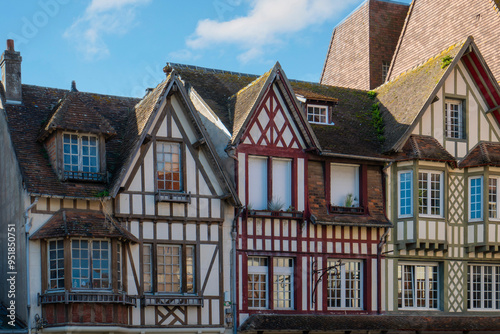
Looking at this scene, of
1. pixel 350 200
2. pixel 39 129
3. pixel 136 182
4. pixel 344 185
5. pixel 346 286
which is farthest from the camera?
pixel 344 185

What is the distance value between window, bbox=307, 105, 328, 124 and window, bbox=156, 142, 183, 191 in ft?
17.4

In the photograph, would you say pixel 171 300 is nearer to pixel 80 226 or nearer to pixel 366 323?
pixel 80 226

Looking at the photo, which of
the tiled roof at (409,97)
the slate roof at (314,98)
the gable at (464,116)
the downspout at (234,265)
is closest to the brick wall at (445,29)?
the gable at (464,116)

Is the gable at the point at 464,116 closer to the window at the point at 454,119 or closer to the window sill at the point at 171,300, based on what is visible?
the window at the point at 454,119

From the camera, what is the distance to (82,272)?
23953 millimetres

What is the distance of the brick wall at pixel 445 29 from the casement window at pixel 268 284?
34.0 ft

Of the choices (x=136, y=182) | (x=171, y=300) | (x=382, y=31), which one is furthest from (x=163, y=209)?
(x=382, y=31)

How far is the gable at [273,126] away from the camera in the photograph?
27438 millimetres

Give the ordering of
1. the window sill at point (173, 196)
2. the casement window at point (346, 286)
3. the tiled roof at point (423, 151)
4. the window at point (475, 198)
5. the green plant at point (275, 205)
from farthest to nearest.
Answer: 1. the window at point (475, 198)
2. the tiled roof at point (423, 151)
3. the casement window at point (346, 286)
4. the green plant at point (275, 205)
5. the window sill at point (173, 196)

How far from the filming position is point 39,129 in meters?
25.8

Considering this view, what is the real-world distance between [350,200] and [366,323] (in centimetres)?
364

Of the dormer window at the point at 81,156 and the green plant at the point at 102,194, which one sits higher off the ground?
the dormer window at the point at 81,156

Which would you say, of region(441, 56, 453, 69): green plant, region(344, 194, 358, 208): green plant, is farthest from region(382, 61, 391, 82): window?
region(344, 194, 358, 208): green plant

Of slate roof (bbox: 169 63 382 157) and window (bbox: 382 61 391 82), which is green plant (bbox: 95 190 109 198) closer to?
slate roof (bbox: 169 63 382 157)
